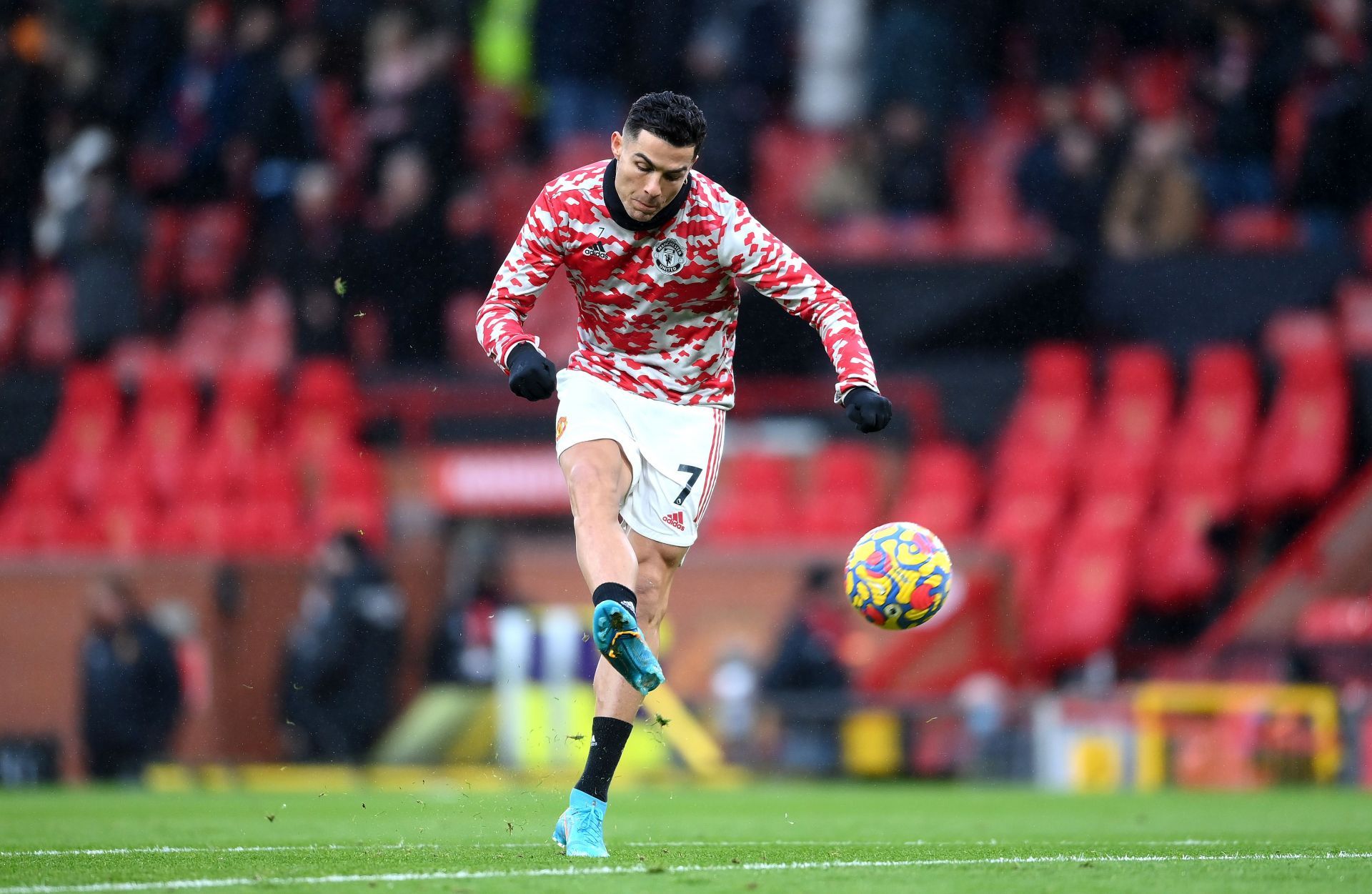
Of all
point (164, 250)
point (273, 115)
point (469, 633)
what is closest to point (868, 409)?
point (469, 633)

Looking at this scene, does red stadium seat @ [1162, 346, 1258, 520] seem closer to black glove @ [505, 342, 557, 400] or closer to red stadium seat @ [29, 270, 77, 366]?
black glove @ [505, 342, 557, 400]

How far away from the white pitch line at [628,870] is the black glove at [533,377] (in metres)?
1.42

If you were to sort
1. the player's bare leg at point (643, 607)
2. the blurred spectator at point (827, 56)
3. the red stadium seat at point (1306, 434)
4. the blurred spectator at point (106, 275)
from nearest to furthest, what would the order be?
the player's bare leg at point (643, 607)
the red stadium seat at point (1306, 434)
the blurred spectator at point (106, 275)
the blurred spectator at point (827, 56)

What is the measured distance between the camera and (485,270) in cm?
1711

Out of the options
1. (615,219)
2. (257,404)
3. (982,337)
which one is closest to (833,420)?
(982,337)

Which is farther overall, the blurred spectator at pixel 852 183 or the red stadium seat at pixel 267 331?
the red stadium seat at pixel 267 331

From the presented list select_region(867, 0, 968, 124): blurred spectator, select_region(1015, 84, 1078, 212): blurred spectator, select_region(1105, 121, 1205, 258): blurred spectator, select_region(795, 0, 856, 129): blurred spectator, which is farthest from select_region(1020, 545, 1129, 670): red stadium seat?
select_region(795, 0, 856, 129): blurred spectator

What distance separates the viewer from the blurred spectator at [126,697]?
14.8 metres

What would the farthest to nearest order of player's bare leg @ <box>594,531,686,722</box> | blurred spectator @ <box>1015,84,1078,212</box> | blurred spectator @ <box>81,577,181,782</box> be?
blurred spectator @ <box>1015,84,1078,212</box> → blurred spectator @ <box>81,577,181,782</box> → player's bare leg @ <box>594,531,686,722</box>

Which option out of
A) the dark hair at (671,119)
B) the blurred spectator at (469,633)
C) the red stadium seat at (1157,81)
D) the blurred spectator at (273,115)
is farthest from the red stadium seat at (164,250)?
the dark hair at (671,119)

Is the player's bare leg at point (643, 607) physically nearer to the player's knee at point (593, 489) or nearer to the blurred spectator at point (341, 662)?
the player's knee at point (593, 489)

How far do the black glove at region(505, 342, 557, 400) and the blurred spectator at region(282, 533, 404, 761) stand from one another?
8.25 metres

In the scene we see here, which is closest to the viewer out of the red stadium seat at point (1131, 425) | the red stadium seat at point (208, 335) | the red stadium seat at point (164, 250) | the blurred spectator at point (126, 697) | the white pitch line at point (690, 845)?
the white pitch line at point (690, 845)

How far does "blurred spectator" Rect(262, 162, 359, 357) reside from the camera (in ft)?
56.9
